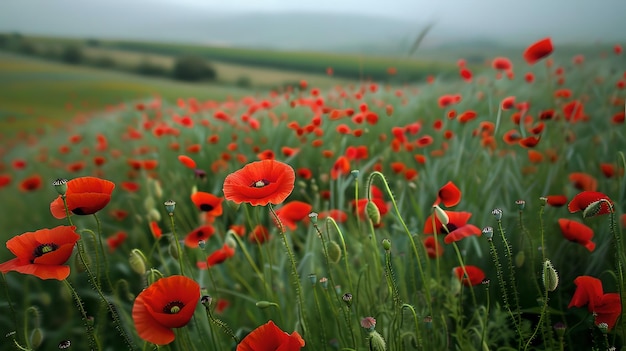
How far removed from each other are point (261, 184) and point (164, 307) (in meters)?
0.18

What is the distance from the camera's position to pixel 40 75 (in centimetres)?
271

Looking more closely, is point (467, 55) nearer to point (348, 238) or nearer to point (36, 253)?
point (348, 238)

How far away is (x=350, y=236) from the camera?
1030 millimetres

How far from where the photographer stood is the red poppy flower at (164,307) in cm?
52

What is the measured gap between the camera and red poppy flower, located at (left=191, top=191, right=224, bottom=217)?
2.59 feet

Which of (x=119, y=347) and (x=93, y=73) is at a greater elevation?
(x=93, y=73)

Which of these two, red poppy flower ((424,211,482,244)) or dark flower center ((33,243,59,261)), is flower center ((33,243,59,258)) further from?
red poppy flower ((424,211,482,244))

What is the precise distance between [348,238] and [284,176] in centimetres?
48

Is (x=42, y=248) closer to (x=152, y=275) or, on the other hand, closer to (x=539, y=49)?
(x=152, y=275)

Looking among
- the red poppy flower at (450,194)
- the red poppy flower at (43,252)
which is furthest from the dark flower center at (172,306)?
the red poppy flower at (450,194)

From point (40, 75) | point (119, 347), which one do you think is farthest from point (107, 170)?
point (40, 75)

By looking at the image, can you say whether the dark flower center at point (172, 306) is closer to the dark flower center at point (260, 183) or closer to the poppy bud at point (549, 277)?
the dark flower center at point (260, 183)

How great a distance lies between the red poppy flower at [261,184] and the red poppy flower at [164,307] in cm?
11

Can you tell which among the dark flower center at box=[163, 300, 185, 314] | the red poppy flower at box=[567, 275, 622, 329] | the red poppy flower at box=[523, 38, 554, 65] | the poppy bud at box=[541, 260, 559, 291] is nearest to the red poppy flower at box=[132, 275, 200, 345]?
the dark flower center at box=[163, 300, 185, 314]
